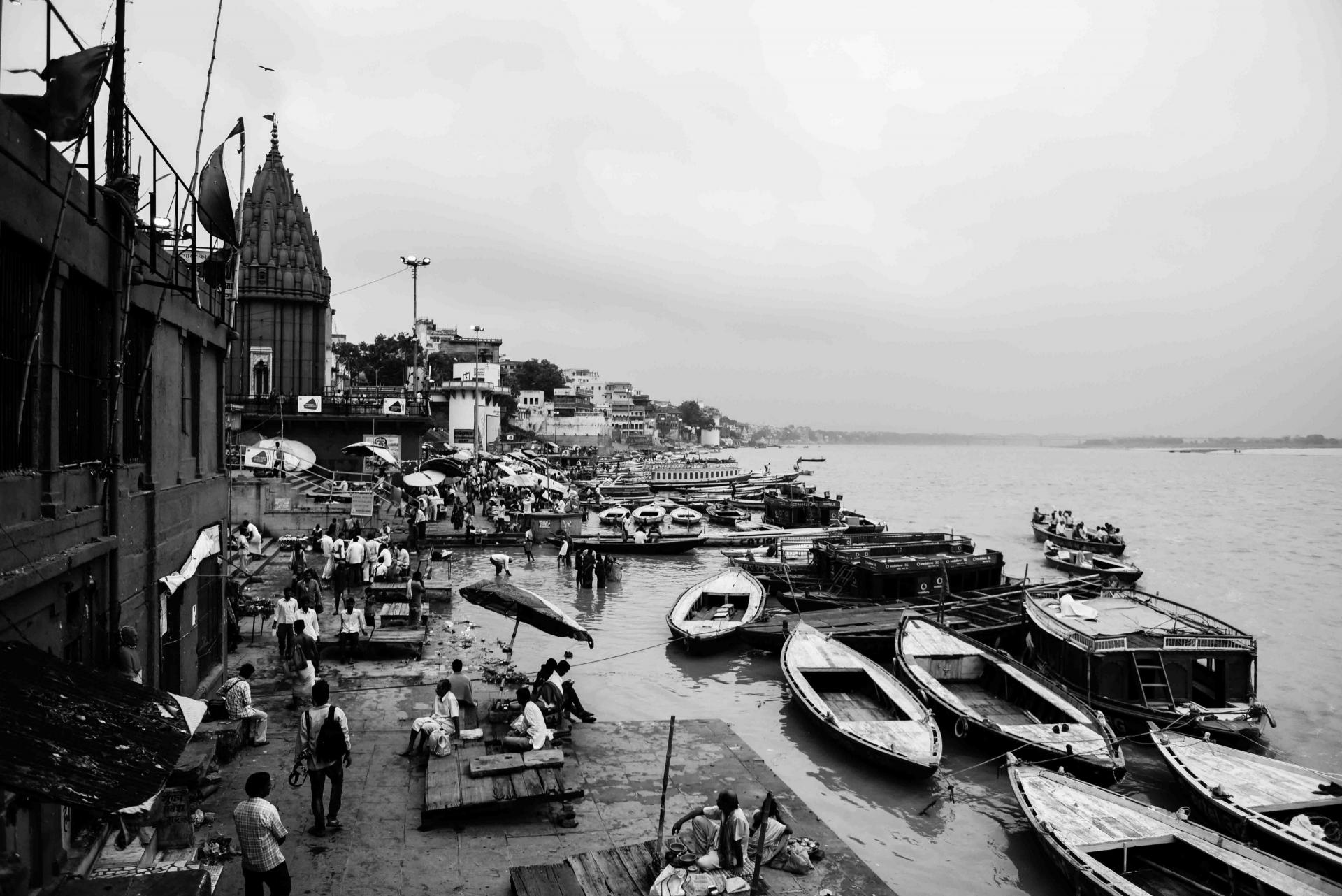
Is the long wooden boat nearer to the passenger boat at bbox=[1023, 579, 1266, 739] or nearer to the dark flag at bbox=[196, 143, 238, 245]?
the passenger boat at bbox=[1023, 579, 1266, 739]

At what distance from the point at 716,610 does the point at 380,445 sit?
24357 millimetres

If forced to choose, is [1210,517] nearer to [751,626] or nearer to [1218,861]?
[751,626]

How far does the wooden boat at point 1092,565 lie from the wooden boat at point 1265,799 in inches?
866

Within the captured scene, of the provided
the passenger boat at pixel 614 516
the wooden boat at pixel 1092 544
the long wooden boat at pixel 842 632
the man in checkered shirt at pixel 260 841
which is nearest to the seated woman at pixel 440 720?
the man in checkered shirt at pixel 260 841

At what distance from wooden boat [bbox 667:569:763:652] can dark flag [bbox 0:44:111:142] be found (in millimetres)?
15442

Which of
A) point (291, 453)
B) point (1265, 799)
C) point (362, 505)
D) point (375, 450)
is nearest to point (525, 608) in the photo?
point (1265, 799)

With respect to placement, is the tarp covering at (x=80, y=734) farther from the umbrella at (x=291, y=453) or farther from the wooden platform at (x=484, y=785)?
the umbrella at (x=291, y=453)

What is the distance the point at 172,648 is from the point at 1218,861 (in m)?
13.2

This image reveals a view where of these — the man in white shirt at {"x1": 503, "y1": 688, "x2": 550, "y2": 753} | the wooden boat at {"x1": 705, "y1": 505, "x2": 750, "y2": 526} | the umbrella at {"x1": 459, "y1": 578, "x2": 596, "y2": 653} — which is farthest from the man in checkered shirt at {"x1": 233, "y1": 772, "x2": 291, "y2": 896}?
the wooden boat at {"x1": 705, "y1": 505, "x2": 750, "y2": 526}

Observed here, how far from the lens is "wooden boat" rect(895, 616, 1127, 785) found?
1266cm

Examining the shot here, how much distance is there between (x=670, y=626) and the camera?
2031 cm

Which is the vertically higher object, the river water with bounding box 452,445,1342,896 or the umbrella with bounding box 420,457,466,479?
the umbrella with bounding box 420,457,466,479

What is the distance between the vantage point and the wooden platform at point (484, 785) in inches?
356

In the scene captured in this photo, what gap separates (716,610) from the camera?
72.9ft
